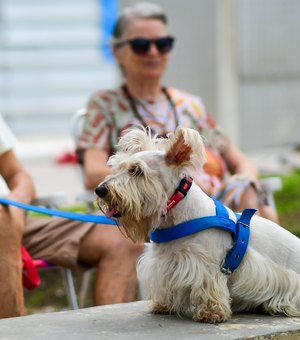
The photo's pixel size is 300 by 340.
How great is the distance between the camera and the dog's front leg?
3254 mm

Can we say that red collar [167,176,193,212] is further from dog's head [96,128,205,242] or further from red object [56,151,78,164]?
red object [56,151,78,164]

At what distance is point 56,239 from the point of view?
14.6 ft

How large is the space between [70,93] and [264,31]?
6.16 metres

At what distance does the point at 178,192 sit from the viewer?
10.8 feet

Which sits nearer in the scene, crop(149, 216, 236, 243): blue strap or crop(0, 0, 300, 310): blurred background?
crop(149, 216, 236, 243): blue strap

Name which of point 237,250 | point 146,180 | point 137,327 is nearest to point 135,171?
point 146,180

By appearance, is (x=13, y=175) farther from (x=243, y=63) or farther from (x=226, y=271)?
(x=243, y=63)

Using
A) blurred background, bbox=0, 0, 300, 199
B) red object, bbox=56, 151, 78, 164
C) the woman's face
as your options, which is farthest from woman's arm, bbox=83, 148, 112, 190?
red object, bbox=56, 151, 78, 164

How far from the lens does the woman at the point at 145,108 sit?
4.91m

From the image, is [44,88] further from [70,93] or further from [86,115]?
[86,115]

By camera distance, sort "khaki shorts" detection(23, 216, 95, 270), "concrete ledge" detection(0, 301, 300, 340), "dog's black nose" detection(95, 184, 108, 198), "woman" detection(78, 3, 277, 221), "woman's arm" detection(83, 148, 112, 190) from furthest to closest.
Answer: "woman" detection(78, 3, 277, 221) < "woman's arm" detection(83, 148, 112, 190) < "khaki shorts" detection(23, 216, 95, 270) < "concrete ledge" detection(0, 301, 300, 340) < "dog's black nose" detection(95, 184, 108, 198)

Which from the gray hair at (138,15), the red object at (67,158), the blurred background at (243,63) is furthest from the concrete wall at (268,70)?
the gray hair at (138,15)

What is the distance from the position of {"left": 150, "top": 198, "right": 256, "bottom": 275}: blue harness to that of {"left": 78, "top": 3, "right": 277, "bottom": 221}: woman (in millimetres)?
1438

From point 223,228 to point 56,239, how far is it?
4.37 feet
